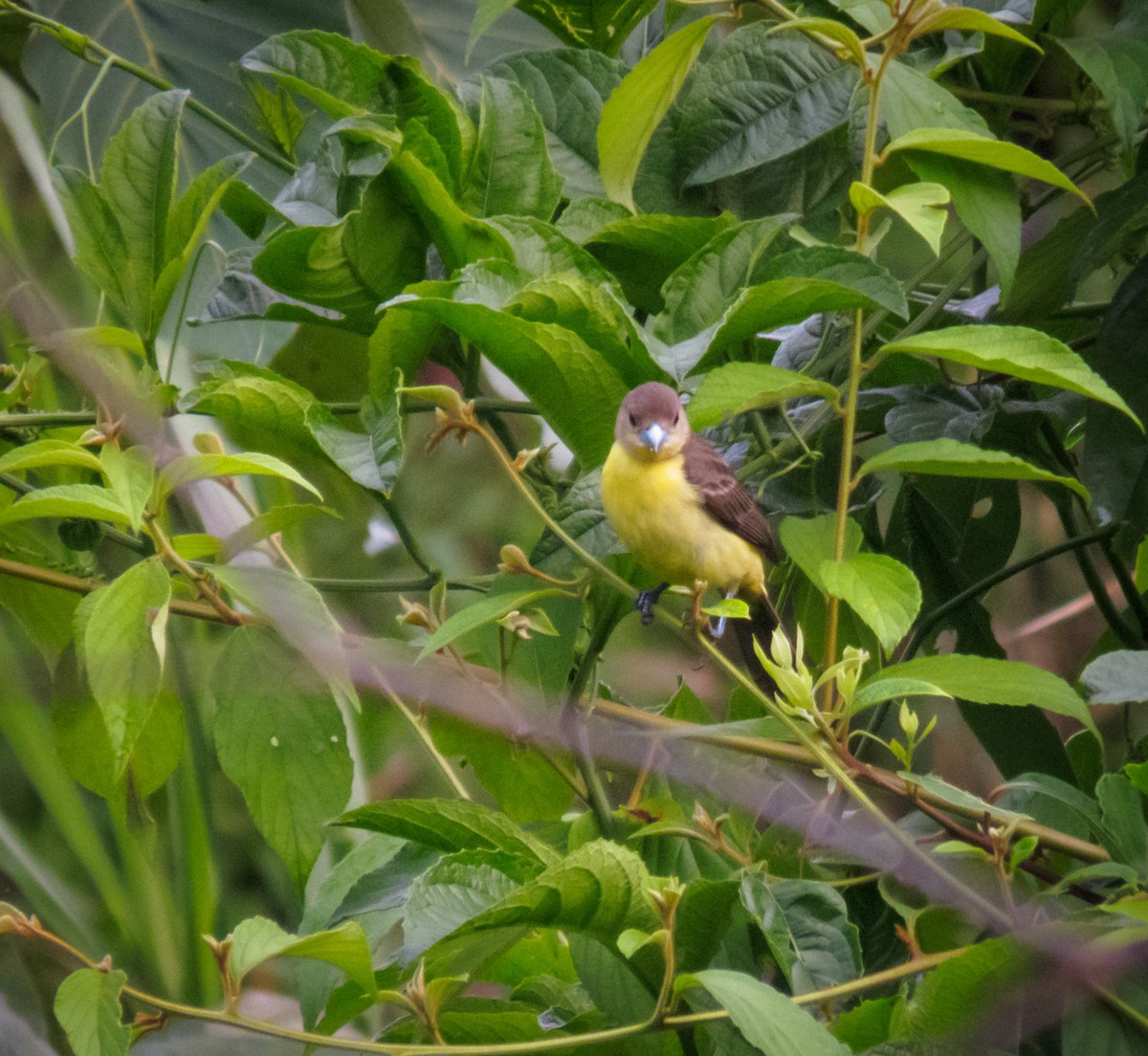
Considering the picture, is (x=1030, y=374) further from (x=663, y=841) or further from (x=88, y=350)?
(x=88, y=350)

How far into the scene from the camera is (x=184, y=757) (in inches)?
66.7

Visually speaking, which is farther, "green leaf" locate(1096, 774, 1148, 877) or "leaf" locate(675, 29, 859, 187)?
"leaf" locate(675, 29, 859, 187)

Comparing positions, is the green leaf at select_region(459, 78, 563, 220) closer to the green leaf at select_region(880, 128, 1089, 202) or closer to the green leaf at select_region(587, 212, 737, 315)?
the green leaf at select_region(587, 212, 737, 315)

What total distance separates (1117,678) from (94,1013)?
633mm

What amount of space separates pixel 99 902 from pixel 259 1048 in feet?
1.00

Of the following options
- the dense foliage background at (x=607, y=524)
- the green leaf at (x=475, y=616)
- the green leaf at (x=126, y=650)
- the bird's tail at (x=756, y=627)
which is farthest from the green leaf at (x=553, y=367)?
the bird's tail at (x=756, y=627)

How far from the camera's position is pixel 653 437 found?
126 centimetres

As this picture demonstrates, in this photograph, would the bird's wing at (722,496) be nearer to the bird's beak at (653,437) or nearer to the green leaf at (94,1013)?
the bird's beak at (653,437)

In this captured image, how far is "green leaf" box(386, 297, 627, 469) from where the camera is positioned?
0.79 metres

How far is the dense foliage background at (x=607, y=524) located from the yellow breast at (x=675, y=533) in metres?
0.05

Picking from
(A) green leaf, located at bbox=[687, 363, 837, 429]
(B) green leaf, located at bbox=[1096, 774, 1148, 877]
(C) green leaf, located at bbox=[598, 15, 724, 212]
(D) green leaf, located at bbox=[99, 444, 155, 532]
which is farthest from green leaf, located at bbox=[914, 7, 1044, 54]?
(D) green leaf, located at bbox=[99, 444, 155, 532]

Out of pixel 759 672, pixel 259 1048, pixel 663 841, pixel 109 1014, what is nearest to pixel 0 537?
pixel 109 1014

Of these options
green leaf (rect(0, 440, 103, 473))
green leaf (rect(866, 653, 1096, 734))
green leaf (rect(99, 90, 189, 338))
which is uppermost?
green leaf (rect(99, 90, 189, 338))

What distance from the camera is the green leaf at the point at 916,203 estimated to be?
0.79m
